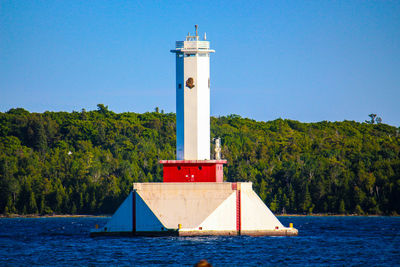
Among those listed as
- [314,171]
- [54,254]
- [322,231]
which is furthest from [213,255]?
[314,171]

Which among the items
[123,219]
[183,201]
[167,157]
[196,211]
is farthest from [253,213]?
[167,157]

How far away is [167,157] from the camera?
150 meters

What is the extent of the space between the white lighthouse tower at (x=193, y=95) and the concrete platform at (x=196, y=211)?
449 centimetres

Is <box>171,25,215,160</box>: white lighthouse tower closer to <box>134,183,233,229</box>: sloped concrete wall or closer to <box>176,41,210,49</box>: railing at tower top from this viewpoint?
<box>176,41,210,49</box>: railing at tower top

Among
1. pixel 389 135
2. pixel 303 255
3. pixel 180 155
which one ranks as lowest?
pixel 303 255

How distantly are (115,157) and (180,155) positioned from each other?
284ft

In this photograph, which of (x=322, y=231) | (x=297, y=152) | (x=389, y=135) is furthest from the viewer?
(x=389, y=135)

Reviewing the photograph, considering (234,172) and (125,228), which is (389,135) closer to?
(234,172)

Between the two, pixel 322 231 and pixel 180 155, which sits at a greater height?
pixel 180 155

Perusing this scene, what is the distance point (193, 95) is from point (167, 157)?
78173 mm

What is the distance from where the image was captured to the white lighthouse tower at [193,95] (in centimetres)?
7256

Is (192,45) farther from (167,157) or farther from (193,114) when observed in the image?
(167,157)

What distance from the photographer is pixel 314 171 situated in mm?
135875

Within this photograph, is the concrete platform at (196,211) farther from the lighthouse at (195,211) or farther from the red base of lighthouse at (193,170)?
the red base of lighthouse at (193,170)
